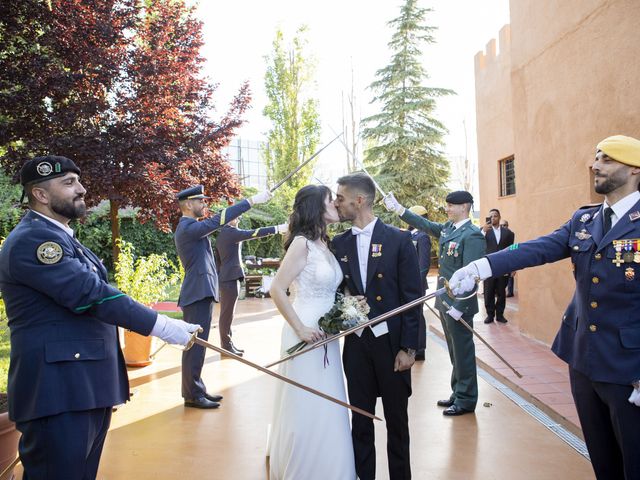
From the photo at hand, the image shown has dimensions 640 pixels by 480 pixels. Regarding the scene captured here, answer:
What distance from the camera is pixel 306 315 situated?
3.40 metres

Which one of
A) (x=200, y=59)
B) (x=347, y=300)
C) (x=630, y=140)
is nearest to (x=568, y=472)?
(x=347, y=300)

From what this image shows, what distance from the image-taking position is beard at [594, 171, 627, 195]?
8.50 feet

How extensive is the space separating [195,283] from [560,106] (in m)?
5.47

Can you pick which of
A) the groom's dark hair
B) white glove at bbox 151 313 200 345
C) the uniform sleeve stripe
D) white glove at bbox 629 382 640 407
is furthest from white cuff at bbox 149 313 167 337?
white glove at bbox 629 382 640 407

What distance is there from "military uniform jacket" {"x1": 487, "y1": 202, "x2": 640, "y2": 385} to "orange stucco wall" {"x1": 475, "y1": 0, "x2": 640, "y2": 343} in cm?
349

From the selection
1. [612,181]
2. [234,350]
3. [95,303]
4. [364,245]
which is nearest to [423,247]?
[234,350]

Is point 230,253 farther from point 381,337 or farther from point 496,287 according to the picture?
point 496,287

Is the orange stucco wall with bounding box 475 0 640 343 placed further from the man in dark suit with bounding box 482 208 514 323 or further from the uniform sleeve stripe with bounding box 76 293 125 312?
the uniform sleeve stripe with bounding box 76 293 125 312

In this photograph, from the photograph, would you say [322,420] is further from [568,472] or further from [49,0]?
[49,0]

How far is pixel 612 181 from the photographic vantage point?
103 inches

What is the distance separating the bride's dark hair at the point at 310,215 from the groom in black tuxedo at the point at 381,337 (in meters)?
0.19

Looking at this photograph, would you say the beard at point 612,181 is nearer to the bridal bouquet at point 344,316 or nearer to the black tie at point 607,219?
the black tie at point 607,219

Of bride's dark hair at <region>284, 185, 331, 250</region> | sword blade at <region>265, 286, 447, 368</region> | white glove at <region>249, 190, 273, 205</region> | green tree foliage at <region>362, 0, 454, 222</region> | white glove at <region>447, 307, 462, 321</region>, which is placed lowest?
white glove at <region>447, 307, 462, 321</region>

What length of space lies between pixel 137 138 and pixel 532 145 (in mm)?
5871
